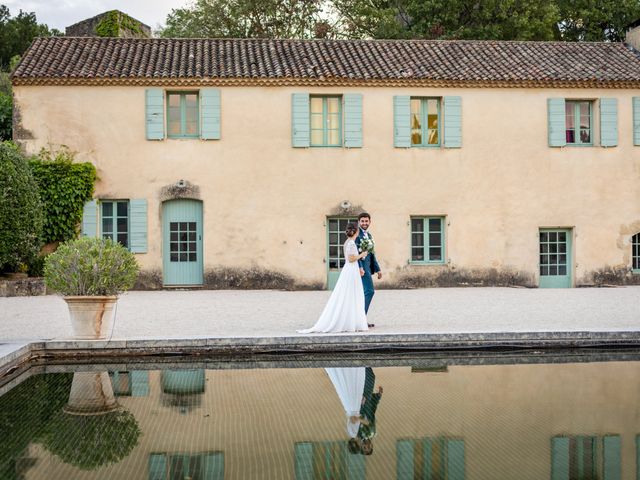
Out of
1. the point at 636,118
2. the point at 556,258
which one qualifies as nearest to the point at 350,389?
the point at 556,258

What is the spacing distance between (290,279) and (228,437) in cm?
1457

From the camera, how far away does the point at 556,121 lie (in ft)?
69.1

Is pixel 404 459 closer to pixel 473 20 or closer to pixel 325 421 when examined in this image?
pixel 325 421

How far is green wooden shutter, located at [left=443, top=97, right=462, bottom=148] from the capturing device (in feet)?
67.9

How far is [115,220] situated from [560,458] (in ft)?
54.0

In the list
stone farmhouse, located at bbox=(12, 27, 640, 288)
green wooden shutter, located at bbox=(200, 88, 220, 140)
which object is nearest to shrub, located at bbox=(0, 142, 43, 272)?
stone farmhouse, located at bbox=(12, 27, 640, 288)

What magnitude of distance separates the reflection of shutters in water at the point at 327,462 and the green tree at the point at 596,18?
29.5m

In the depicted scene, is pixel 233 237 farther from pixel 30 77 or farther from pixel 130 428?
pixel 130 428

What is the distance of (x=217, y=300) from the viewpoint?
16.6 metres

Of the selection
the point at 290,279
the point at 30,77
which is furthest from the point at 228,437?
the point at 30,77

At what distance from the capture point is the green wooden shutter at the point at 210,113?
20141mm

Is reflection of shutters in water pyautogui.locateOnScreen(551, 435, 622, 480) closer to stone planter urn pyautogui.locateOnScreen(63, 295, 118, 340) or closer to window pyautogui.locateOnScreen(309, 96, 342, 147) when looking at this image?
stone planter urn pyautogui.locateOnScreen(63, 295, 118, 340)

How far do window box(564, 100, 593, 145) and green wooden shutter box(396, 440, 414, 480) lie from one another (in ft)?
56.8

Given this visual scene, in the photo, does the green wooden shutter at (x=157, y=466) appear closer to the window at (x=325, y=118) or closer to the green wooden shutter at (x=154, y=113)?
the green wooden shutter at (x=154, y=113)
